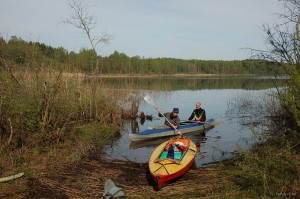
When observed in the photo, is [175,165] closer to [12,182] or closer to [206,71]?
[12,182]

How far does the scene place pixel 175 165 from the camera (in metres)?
7.80

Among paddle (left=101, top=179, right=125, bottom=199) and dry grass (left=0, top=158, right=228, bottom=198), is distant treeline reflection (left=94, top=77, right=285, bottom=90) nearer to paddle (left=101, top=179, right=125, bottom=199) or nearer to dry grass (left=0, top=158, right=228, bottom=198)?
dry grass (left=0, top=158, right=228, bottom=198)

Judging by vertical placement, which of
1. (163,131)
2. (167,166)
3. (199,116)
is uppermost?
(199,116)

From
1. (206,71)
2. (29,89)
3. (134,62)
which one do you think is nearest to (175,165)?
(29,89)

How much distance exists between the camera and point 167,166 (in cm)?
773

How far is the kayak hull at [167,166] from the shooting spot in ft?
23.3

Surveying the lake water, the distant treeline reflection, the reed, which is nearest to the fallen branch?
the reed

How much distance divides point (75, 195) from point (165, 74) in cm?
9973

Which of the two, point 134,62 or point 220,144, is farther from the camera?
point 134,62

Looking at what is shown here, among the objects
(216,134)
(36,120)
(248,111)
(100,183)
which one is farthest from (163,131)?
(248,111)

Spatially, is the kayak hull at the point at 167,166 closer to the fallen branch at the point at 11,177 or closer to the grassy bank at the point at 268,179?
the grassy bank at the point at 268,179

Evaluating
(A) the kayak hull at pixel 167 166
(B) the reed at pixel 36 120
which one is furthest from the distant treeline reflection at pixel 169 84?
(A) the kayak hull at pixel 167 166

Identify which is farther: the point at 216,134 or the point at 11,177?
the point at 216,134

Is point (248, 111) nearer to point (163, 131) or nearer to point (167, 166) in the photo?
point (163, 131)
